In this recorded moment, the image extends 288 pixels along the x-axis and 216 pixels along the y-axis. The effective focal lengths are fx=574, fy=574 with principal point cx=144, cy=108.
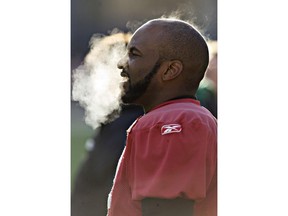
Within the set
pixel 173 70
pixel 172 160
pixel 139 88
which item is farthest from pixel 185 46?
pixel 172 160

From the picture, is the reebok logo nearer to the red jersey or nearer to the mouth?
the red jersey

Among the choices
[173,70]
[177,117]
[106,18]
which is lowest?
[177,117]

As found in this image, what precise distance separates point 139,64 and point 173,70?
4.0 inches

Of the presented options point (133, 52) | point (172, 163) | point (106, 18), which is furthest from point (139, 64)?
point (172, 163)

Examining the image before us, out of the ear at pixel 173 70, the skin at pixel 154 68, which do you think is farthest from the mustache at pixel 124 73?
the ear at pixel 173 70

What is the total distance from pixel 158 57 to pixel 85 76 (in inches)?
9.8

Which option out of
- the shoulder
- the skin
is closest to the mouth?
the skin

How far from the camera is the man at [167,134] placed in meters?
1.56

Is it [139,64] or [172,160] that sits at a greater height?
[139,64]

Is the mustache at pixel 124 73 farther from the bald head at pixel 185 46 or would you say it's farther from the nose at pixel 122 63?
the bald head at pixel 185 46

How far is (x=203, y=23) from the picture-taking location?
5.49 ft

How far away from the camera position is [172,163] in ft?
5.15

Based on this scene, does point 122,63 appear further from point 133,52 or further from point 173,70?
point 173,70

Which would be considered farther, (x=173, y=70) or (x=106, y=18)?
(x=106, y=18)
